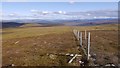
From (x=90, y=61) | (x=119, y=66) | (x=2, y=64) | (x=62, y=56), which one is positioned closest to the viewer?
(x=119, y=66)

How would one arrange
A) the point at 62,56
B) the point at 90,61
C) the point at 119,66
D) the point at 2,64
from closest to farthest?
1. the point at 119,66
2. the point at 90,61
3. the point at 2,64
4. the point at 62,56

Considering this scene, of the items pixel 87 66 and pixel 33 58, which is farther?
pixel 33 58

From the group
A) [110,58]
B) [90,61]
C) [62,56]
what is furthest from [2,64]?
[110,58]

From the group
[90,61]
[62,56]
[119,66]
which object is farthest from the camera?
[62,56]

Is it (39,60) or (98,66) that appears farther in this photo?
(39,60)

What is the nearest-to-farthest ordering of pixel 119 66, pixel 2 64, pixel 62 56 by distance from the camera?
pixel 119 66, pixel 2 64, pixel 62 56

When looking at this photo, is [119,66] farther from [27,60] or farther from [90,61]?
[27,60]

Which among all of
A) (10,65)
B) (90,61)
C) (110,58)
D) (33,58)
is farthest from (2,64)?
(110,58)

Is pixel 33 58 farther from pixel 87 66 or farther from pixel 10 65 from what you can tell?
pixel 87 66
